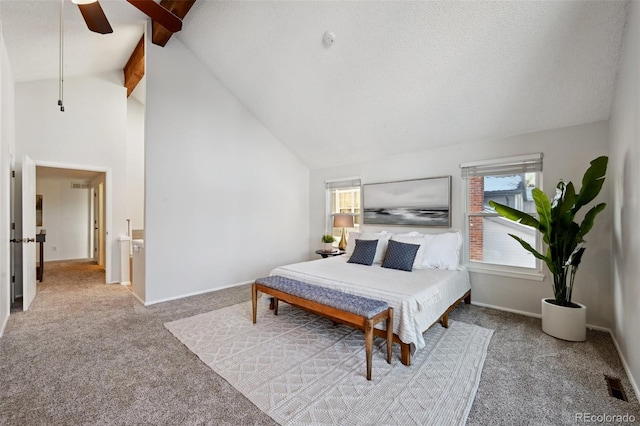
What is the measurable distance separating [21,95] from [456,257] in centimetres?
670

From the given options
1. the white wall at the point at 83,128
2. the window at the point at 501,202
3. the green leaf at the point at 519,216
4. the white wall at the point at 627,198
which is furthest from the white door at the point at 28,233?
the white wall at the point at 627,198

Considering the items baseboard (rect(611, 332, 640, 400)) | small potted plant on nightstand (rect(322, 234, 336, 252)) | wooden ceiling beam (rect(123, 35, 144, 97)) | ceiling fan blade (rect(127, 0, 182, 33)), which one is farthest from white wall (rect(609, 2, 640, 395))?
wooden ceiling beam (rect(123, 35, 144, 97))

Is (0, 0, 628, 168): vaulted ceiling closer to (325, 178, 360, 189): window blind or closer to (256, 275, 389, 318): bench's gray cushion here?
(325, 178, 360, 189): window blind

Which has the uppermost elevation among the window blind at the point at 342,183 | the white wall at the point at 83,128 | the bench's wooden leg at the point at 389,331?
the white wall at the point at 83,128

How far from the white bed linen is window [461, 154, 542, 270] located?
494 millimetres

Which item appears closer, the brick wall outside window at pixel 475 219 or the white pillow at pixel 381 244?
the brick wall outside window at pixel 475 219

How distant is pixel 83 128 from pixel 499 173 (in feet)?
21.5

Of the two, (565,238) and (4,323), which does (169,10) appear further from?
(565,238)

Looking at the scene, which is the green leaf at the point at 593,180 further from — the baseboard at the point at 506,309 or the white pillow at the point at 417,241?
the white pillow at the point at 417,241

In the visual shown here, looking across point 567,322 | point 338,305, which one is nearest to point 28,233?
point 338,305

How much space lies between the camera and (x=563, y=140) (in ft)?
10.4

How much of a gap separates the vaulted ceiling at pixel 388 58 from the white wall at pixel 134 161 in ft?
4.60

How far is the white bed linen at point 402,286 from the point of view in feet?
7.64

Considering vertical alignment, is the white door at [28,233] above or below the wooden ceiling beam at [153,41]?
below
